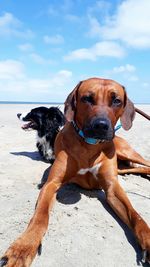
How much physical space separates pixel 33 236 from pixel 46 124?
409cm

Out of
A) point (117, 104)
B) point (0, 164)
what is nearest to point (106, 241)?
point (117, 104)

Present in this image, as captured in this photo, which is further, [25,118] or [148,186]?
[25,118]

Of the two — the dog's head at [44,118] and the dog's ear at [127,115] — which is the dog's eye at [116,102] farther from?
the dog's head at [44,118]

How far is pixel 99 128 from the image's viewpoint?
3.59 m

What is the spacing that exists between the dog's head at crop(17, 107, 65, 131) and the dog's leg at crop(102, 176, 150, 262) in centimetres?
298

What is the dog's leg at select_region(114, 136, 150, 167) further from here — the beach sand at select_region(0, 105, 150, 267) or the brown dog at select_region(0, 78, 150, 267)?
the brown dog at select_region(0, 78, 150, 267)

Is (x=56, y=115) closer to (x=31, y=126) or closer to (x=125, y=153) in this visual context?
(x=31, y=126)

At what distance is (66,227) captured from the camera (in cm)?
342

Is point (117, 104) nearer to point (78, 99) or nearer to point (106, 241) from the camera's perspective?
point (78, 99)

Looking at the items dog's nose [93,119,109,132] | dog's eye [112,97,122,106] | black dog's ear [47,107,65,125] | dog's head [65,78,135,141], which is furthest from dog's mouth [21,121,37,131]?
dog's nose [93,119,109,132]

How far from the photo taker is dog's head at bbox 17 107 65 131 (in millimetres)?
6980

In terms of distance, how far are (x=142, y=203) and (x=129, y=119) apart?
1.03m

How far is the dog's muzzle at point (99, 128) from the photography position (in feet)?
11.8

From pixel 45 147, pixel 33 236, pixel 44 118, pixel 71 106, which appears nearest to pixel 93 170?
pixel 71 106
